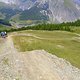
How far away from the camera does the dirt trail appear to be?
152 ft

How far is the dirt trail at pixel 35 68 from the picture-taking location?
46469mm

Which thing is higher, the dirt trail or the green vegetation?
the green vegetation

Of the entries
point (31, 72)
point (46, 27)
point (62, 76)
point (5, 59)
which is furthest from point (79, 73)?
point (46, 27)

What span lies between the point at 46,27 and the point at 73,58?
5205 inches

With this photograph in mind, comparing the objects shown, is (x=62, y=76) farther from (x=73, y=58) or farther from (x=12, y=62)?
(x=73, y=58)

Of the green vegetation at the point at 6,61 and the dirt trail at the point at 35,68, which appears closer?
the dirt trail at the point at 35,68

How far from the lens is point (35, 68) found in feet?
171

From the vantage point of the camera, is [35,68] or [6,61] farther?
[6,61]

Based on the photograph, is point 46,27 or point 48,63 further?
point 46,27

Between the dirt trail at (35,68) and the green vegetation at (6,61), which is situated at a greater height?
the green vegetation at (6,61)

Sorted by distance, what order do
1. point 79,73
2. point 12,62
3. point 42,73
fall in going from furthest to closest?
point 12,62, point 79,73, point 42,73

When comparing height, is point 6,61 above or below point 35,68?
above

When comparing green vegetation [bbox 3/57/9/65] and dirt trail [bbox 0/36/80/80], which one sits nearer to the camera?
dirt trail [bbox 0/36/80/80]

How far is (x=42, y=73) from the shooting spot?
158 feet
